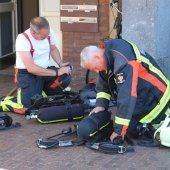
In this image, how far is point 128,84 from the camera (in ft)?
18.5

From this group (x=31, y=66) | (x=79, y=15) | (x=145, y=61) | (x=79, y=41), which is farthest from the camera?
(x=79, y=41)

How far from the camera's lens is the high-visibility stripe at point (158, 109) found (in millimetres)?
5988

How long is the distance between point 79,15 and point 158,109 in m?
3.57

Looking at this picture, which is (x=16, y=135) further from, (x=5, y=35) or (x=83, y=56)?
(x=5, y=35)

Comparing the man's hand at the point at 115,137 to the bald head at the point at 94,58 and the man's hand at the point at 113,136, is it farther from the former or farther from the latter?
the bald head at the point at 94,58

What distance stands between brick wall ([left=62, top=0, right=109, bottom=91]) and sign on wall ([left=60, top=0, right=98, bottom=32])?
0.08 m

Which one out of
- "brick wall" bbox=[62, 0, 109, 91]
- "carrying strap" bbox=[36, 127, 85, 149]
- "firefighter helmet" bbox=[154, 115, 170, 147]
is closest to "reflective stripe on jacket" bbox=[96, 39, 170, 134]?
"firefighter helmet" bbox=[154, 115, 170, 147]

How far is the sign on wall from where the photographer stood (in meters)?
9.01

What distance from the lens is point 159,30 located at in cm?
772

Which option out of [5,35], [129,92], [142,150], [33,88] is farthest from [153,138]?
[5,35]

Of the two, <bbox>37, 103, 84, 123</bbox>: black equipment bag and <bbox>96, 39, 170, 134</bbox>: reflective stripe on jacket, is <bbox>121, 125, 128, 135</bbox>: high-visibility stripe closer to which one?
<bbox>96, 39, 170, 134</bbox>: reflective stripe on jacket

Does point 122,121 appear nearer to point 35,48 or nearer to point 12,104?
point 35,48

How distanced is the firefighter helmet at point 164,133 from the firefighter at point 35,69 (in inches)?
81.3

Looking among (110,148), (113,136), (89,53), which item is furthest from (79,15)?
(110,148)
